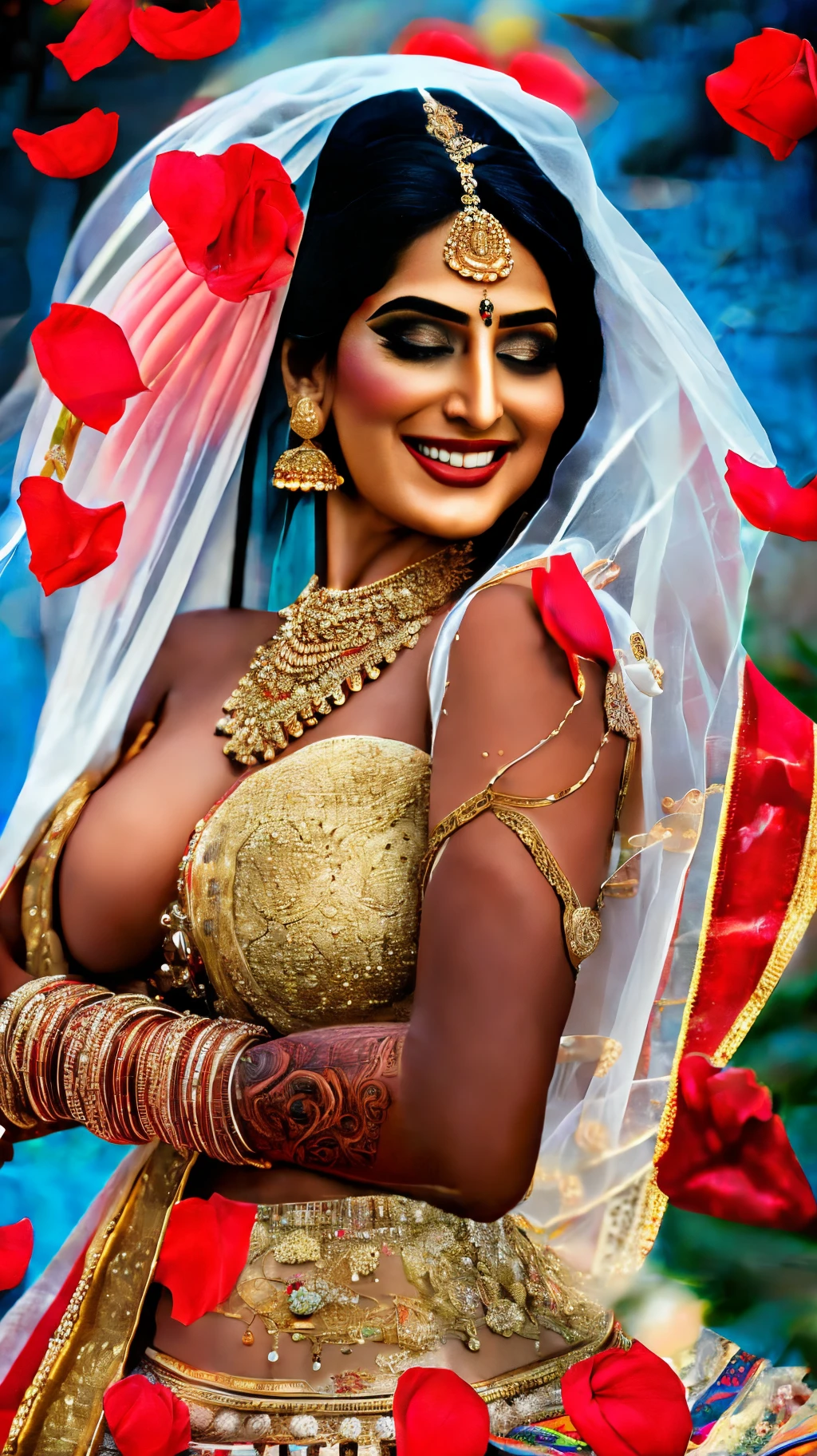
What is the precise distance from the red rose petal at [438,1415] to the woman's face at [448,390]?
759 mm

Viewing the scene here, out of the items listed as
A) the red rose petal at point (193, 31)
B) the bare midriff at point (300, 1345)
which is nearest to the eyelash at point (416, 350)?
the red rose petal at point (193, 31)

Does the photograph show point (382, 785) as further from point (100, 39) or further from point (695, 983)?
point (100, 39)

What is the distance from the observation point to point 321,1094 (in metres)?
1.17

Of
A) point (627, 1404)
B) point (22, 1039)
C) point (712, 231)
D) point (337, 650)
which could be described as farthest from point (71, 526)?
point (627, 1404)

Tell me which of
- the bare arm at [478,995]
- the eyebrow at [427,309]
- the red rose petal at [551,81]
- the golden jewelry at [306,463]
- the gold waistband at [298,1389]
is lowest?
the gold waistband at [298,1389]

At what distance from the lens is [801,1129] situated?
1.38m

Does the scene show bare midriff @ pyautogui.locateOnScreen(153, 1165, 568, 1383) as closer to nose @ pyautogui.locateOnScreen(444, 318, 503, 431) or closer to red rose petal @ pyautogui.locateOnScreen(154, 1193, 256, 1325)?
red rose petal @ pyautogui.locateOnScreen(154, 1193, 256, 1325)

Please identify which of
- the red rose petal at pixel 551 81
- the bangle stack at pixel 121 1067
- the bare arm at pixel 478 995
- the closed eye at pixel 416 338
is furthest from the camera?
the red rose petal at pixel 551 81

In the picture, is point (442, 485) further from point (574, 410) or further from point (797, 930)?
point (797, 930)

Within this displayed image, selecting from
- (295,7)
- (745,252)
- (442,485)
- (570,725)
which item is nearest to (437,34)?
(295,7)

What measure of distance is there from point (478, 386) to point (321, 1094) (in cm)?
66

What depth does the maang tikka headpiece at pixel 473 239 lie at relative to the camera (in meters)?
1.28

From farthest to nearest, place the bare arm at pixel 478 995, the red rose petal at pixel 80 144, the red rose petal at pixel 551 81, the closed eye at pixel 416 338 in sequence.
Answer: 1. the red rose petal at pixel 80 144
2. the red rose petal at pixel 551 81
3. the closed eye at pixel 416 338
4. the bare arm at pixel 478 995

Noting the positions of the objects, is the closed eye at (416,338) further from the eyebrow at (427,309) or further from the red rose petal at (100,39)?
the red rose petal at (100,39)
